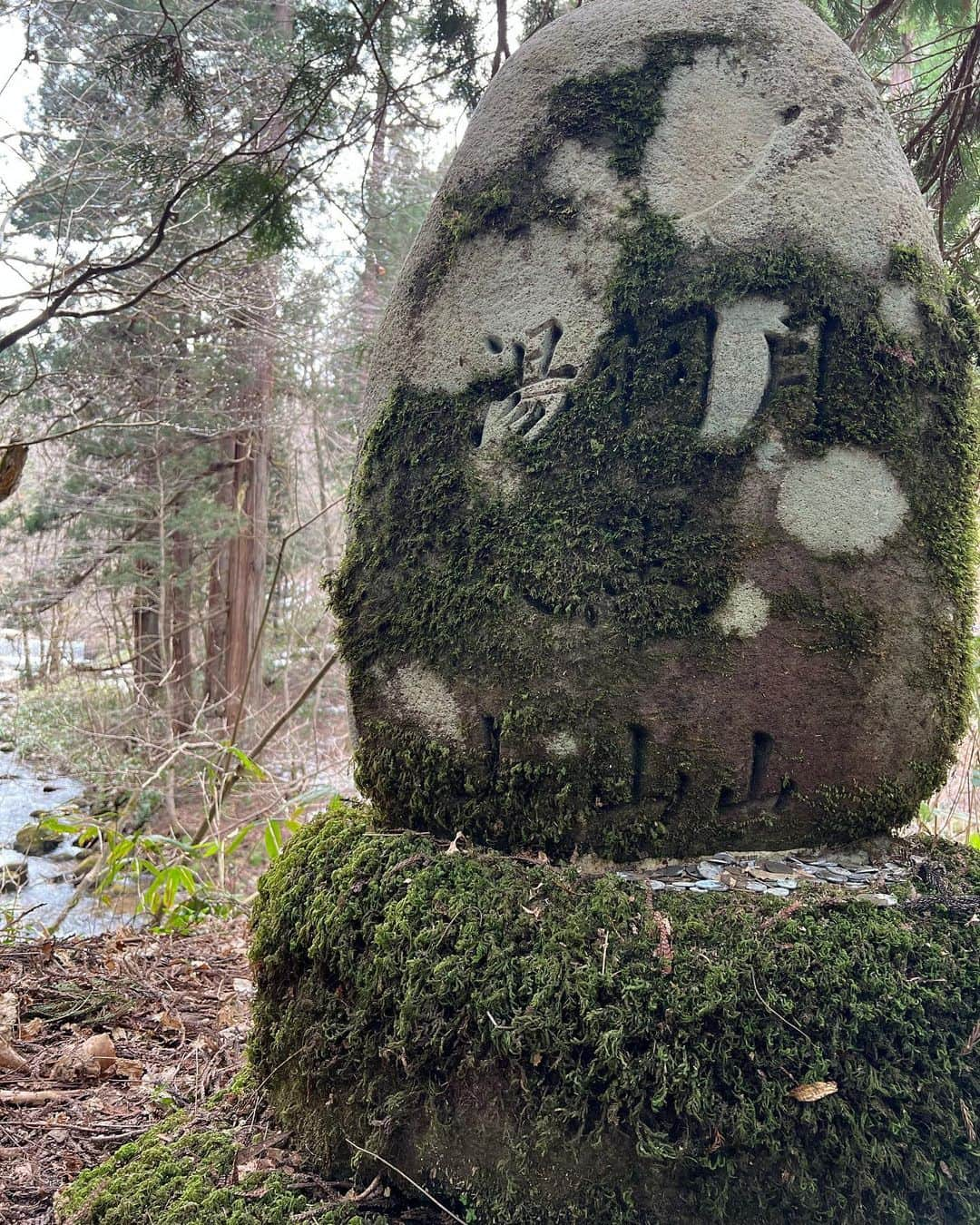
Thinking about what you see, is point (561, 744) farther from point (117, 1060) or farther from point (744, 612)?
point (117, 1060)

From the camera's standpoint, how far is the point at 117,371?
8.58 metres

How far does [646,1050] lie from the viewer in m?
1.43

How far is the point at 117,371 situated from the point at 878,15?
743 centimetres

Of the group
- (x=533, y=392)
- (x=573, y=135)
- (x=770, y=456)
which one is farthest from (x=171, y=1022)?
(x=573, y=135)

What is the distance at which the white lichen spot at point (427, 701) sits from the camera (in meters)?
1.88

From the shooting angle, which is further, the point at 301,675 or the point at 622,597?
the point at 301,675

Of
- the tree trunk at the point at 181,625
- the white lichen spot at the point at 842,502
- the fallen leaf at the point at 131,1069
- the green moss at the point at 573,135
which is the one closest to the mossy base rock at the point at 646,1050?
the white lichen spot at the point at 842,502

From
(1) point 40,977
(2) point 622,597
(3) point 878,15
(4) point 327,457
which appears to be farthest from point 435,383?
(4) point 327,457

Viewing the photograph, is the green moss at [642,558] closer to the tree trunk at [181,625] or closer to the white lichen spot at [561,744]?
the white lichen spot at [561,744]

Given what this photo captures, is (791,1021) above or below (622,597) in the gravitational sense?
below

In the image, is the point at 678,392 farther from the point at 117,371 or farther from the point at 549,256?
the point at 117,371

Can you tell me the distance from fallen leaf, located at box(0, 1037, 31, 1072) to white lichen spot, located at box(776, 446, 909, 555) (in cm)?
232

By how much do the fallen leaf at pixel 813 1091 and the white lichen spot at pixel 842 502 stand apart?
99 cm

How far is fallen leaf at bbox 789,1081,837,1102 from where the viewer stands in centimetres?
139
